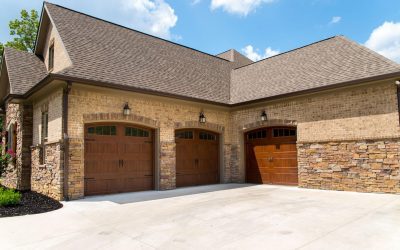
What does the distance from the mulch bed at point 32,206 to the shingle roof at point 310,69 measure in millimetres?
8721

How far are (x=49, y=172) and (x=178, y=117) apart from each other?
507cm

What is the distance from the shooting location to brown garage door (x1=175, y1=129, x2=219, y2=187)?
1220 centimetres

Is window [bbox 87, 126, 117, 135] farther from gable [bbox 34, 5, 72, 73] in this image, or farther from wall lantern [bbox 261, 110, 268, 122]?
wall lantern [bbox 261, 110, 268, 122]

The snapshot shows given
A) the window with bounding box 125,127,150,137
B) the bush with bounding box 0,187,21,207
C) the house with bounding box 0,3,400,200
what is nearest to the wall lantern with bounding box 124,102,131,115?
the house with bounding box 0,3,400,200

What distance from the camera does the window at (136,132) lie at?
10570mm

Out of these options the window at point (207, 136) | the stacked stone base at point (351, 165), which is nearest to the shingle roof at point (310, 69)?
the window at point (207, 136)

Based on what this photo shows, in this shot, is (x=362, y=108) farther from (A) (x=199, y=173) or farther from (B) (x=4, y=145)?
(B) (x=4, y=145)

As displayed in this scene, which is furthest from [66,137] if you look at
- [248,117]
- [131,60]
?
[248,117]

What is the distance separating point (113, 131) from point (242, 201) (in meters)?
5.03

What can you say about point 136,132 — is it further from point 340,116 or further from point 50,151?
point 340,116

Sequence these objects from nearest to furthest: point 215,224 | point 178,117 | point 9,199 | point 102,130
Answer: point 215,224
point 9,199
point 102,130
point 178,117

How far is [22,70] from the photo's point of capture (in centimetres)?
1247

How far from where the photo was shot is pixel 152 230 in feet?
18.1

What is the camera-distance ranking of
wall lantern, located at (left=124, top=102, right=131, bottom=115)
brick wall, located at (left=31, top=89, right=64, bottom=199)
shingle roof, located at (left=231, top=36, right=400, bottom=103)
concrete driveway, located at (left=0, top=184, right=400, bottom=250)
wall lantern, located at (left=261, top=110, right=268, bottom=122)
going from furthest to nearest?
wall lantern, located at (left=261, top=110, right=268, bottom=122)
shingle roof, located at (left=231, top=36, right=400, bottom=103)
wall lantern, located at (left=124, top=102, right=131, bottom=115)
brick wall, located at (left=31, top=89, right=64, bottom=199)
concrete driveway, located at (left=0, top=184, right=400, bottom=250)
